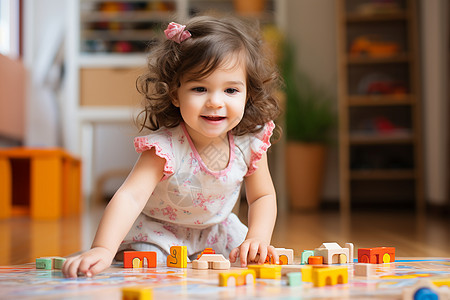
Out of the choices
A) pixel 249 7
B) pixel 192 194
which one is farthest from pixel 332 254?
pixel 249 7

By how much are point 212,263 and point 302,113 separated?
2.45m

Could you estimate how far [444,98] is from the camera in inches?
114

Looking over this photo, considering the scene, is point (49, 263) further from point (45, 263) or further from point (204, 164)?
point (204, 164)

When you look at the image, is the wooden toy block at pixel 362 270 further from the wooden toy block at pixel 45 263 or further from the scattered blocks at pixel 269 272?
the wooden toy block at pixel 45 263

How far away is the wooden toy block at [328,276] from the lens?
2.45 ft

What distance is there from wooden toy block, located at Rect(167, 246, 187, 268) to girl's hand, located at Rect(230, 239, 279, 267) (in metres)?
0.08

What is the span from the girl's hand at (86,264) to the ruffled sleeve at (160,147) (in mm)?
221

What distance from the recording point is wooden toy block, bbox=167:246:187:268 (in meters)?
0.96

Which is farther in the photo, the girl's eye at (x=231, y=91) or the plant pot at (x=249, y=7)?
the plant pot at (x=249, y=7)

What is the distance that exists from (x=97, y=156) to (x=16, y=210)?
1.37 m

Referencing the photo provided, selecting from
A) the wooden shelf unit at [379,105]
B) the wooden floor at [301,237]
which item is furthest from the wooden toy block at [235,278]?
the wooden shelf unit at [379,105]

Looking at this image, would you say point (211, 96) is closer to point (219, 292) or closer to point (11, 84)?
point (219, 292)

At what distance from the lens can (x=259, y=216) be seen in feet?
3.63

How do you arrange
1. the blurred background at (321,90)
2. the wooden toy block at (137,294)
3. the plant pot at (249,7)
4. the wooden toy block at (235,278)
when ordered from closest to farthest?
the wooden toy block at (137,294) → the wooden toy block at (235,278) → the blurred background at (321,90) → the plant pot at (249,7)
